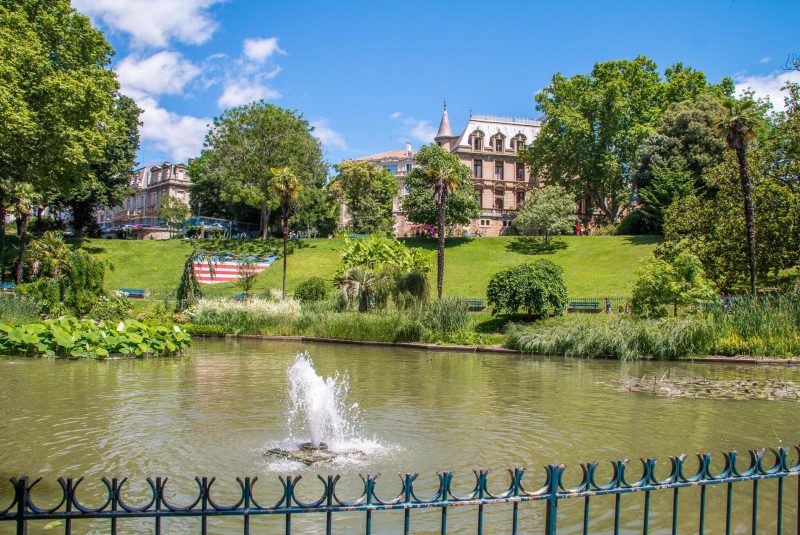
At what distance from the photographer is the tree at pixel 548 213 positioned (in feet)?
189

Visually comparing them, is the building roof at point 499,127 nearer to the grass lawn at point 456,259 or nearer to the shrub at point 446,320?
the grass lawn at point 456,259

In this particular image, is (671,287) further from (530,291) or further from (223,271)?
(223,271)

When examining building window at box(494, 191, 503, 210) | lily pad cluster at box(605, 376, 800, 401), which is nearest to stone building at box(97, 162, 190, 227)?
building window at box(494, 191, 503, 210)

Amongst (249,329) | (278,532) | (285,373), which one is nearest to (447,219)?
(249,329)

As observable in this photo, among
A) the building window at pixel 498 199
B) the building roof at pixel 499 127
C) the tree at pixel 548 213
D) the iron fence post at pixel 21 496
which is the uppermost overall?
the building roof at pixel 499 127

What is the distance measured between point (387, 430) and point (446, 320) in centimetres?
1737

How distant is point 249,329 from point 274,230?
48.9 meters

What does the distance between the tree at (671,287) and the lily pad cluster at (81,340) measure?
759 inches

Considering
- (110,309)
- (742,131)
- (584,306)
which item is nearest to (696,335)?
(742,131)

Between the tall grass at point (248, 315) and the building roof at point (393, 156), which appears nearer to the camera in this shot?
the tall grass at point (248, 315)

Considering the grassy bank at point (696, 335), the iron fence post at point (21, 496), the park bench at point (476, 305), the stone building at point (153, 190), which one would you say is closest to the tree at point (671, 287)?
the grassy bank at point (696, 335)

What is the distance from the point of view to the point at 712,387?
16938mm

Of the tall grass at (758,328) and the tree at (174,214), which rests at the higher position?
the tree at (174,214)

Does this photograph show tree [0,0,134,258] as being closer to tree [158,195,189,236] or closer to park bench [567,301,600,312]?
park bench [567,301,600,312]
